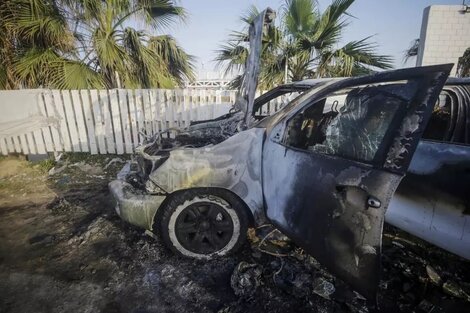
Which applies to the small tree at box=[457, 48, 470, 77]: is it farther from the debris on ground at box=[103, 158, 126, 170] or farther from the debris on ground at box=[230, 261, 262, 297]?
the debris on ground at box=[103, 158, 126, 170]

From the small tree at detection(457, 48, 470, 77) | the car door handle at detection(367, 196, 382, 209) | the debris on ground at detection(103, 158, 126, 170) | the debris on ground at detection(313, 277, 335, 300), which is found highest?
the small tree at detection(457, 48, 470, 77)

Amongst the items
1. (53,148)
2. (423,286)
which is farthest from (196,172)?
(53,148)

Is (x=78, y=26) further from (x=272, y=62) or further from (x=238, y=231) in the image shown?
(x=238, y=231)

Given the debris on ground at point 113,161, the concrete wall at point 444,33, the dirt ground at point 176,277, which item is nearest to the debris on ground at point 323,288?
the dirt ground at point 176,277

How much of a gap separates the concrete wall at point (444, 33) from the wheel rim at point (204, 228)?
28.5ft

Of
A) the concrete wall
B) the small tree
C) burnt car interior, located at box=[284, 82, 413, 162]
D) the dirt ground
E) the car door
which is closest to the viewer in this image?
the car door

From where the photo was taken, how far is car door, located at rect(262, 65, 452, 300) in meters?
1.49

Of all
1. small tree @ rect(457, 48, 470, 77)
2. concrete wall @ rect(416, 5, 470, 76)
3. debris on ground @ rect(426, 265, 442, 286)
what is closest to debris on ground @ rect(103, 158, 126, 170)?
debris on ground @ rect(426, 265, 442, 286)

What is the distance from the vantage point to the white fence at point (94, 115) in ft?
18.9

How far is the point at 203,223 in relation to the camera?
2.55m

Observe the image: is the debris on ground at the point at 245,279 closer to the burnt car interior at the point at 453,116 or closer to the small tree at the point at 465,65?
the burnt car interior at the point at 453,116

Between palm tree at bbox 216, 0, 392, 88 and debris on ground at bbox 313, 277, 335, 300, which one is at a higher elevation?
palm tree at bbox 216, 0, 392, 88

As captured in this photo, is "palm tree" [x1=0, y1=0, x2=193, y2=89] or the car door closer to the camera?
the car door

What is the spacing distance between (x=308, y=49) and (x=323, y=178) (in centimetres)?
518
